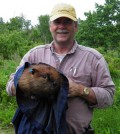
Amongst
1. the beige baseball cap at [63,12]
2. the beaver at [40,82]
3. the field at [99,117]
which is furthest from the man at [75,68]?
the field at [99,117]

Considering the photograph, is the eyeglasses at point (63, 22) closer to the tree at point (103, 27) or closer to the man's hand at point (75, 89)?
the man's hand at point (75, 89)

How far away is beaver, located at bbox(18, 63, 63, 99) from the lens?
2662mm

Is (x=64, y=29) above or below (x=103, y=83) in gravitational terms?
above

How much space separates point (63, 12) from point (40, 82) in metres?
0.77

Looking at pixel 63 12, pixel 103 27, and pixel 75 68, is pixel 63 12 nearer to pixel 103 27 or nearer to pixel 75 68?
pixel 75 68

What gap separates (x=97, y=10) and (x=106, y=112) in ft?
110

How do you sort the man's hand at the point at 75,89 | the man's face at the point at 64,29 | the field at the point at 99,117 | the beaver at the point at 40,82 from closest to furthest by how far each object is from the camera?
the beaver at the point at 40,82
the man's hand at the point at 75,89
the man's face at the point at 64,29
the field at the point at 99,117

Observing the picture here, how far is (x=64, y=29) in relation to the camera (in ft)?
10.3

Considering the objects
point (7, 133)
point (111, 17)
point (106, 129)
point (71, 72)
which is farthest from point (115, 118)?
point (111, 17)

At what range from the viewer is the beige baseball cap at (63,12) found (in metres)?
3.11

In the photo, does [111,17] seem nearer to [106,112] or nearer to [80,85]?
[106,112]

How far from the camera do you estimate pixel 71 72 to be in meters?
3.09

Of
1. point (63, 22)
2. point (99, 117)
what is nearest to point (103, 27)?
point (99, 117)

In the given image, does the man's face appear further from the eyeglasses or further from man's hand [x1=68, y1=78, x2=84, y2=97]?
man's hand [x1=68, y1=78, x2=84, y2=97]
